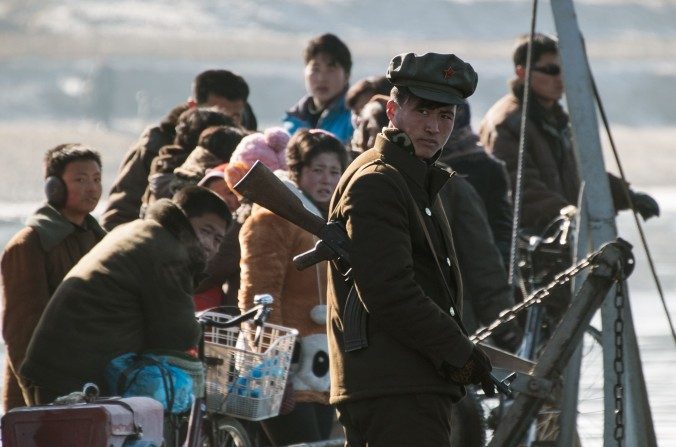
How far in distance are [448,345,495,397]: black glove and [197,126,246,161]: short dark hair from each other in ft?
12.7

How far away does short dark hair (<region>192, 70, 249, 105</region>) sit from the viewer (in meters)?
11.0

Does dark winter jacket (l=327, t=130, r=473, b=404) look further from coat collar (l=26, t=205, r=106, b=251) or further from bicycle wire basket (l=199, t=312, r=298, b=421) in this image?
coat collar (l=26, t=205, r=106, b=251)

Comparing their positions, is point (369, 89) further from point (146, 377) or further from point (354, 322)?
point (354, 322)

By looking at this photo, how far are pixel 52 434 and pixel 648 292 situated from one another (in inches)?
589

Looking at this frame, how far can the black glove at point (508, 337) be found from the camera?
9688 millimetres

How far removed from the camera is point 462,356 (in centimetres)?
588

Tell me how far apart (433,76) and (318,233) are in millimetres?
532

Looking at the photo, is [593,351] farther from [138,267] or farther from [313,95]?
[138,267]

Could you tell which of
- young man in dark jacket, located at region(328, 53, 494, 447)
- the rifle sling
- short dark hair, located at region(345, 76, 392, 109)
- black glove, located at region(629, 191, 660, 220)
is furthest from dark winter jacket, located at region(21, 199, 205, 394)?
black glove, located at region(629, 191, 660, 220)

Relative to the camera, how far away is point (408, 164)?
6.02 meters

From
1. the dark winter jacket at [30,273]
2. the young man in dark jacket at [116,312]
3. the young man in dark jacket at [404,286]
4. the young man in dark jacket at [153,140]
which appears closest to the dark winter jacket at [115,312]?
the young man in dark jacket at [116,312]

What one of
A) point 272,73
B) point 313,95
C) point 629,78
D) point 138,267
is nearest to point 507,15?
point 629,78

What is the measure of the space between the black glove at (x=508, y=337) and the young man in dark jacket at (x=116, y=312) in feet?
8.10

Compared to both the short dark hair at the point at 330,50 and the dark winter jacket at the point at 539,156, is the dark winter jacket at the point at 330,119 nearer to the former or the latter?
the short dark hair at the point at 330,50
